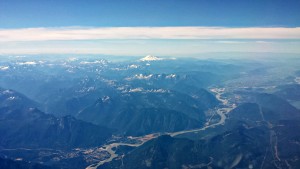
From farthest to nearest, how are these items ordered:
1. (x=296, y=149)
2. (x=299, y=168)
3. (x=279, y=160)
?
(x=296, y=149) → (x=279, y=160) → (x=299, y=168)

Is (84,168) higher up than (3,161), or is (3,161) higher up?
(3,161)

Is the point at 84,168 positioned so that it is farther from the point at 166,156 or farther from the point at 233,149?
the point at 233,149

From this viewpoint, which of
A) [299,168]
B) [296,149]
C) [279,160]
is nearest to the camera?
[299,168]

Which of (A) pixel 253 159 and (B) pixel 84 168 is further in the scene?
(B) pixel 84 168

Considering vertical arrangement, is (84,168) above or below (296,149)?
below

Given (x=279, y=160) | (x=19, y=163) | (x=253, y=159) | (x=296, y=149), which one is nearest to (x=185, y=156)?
(x=253, y=159)

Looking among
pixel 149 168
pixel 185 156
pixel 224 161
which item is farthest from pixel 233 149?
pixel 149 168

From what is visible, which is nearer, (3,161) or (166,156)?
(3,161)

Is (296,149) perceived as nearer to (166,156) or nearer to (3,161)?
(166,156)
